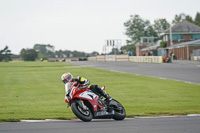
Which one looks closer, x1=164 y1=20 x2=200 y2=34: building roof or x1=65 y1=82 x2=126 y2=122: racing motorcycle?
x1=65 y1=82 x2=126 y2=122: racing motorcycle

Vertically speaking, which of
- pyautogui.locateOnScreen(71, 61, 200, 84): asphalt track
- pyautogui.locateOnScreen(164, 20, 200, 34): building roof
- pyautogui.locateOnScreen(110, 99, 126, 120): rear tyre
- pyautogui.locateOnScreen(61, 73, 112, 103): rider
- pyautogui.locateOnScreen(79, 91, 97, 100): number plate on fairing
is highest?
pyautogui.locateOnScreen(164, 20, 200, 34): building roof

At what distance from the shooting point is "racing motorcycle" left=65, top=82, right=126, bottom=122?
37.2 ft

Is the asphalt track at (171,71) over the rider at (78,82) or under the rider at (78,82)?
under

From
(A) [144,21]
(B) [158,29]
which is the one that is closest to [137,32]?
(A) [144,21]

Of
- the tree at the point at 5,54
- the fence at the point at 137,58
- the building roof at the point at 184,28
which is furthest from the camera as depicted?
the tree at the point at 5,54

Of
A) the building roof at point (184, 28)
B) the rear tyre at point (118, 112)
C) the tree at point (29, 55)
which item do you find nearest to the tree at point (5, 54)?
the tree at point (29, 55)

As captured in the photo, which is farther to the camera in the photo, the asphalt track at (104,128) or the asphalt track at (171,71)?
the asphalt track at (171,71)

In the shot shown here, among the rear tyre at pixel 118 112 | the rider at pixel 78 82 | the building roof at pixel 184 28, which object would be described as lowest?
the rear tyre at pixel 118 112

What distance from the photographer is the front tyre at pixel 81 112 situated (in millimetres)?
11234

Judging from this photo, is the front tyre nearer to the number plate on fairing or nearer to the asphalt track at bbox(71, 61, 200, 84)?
the number plate on fairing

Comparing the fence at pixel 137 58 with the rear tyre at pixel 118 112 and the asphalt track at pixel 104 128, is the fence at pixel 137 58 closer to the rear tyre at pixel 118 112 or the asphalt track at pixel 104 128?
the rear tyre at pixel 118 112

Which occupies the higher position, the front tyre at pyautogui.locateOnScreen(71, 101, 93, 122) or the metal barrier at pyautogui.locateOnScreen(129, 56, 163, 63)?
the front tyre at pyautogui.locateOnScreen(71, 101, 93, 122)

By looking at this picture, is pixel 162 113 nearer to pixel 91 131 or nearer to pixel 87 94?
pixel 87 94

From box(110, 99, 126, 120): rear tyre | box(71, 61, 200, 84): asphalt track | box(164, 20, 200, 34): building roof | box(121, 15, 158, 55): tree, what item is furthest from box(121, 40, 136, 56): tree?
box(110, 99, 126, 120): rear tyre
